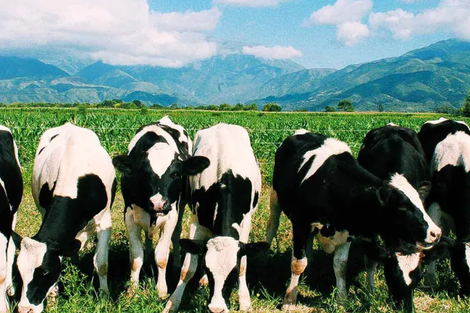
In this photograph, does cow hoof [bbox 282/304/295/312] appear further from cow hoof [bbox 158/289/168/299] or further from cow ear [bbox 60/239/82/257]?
cow ear [bbox 60/239/82/257]

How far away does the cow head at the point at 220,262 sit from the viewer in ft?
16.0

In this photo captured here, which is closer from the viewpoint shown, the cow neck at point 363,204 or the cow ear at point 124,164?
the cow neck at point 363,204

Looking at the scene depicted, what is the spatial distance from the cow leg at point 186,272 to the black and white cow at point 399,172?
7.79 ft

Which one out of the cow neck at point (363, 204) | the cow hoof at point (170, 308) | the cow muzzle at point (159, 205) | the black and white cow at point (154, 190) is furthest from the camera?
the black and white cow at point (154, 190)

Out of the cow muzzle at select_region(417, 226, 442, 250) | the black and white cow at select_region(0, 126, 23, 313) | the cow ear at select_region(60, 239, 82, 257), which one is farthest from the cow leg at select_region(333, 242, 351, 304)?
the black and white cow at select_region(0, 126, 23, 313)

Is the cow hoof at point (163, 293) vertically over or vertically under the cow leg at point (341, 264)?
under

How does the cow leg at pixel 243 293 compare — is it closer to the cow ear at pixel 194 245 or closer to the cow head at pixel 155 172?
the cow ear at pixel 194 245

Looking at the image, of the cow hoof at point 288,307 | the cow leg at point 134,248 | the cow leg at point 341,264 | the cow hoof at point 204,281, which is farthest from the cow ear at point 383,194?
the cow leg at point 134,248

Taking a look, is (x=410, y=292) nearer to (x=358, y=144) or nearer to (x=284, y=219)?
(x=284, y=219)

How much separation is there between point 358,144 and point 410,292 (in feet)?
41.8

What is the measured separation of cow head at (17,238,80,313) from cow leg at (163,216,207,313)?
1.56 m

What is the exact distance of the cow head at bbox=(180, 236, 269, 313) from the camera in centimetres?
487

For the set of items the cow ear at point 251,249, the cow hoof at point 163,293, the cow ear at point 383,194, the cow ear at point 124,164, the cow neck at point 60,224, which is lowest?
the cow hoof at point 163,293

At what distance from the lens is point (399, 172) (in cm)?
643
